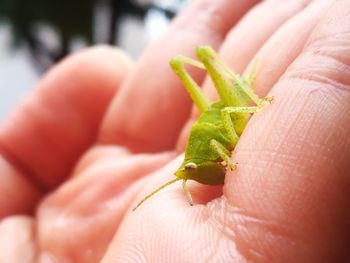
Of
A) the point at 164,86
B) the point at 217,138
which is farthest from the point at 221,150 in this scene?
the point at 164,86

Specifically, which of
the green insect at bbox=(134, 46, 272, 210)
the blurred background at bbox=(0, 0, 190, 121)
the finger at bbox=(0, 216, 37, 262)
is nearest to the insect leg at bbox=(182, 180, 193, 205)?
the green insect at bbox=(134, 46, 272, 210)

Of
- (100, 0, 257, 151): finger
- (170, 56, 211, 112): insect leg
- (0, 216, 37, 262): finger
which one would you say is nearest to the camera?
(170, 56, 211, 112): insect leg

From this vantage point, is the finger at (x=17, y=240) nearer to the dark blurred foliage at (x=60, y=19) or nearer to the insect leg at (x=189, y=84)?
the insect leg at (x=189, y=84)

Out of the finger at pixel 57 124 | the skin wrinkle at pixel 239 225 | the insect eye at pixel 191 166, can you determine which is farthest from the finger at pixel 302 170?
the finger at pixel 57 124

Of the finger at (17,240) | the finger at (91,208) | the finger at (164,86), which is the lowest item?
the finger at (17,240)

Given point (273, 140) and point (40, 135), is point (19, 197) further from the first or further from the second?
point (273, 140)

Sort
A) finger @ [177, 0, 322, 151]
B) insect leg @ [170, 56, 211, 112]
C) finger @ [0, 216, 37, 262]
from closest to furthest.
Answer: finger @ [177, 0, 322, 151] → insect leg @ [170, 56, 211, 112] → finger @ [0, 216, 37, 262]

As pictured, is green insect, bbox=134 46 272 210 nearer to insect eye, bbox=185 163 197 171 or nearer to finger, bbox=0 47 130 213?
insect eye, bbox=185 163 197 171
